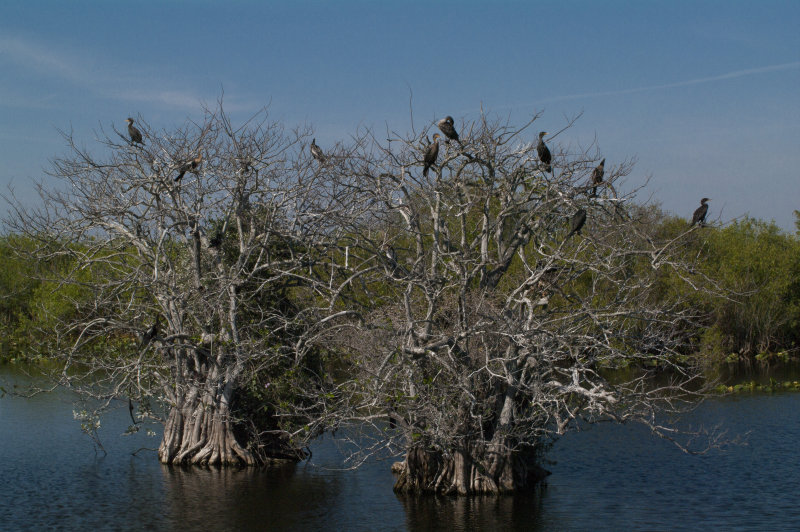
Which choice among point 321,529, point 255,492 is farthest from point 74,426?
point 321,529

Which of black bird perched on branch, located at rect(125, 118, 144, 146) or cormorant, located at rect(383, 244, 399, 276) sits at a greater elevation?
black bird perched on branch, located at rect(125, 118, 144, 146)

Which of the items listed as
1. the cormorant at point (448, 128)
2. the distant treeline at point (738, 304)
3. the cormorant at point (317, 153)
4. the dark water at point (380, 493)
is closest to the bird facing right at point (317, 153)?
the cormorant at point (317, 153)

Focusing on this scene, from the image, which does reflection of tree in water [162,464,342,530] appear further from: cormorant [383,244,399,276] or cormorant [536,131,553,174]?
cormorant [536,131,553,174]

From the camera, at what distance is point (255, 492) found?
51.4 ft

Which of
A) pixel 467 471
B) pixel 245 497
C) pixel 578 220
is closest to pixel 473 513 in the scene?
pixel 467 471

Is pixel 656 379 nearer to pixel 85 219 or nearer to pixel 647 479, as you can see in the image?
pixel 647 479

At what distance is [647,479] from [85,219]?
493 inches

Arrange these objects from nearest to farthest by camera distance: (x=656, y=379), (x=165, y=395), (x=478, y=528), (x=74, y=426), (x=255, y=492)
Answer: (x=478, y=528) < (x=255, y=492) < (x=165, y=395) < (x=74, y=426) < (x=656, y=379)

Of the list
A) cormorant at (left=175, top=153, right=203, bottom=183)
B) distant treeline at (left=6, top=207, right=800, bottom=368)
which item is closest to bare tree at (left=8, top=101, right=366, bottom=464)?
cormorant at (left=175, top=153, right=203, bottom=183)

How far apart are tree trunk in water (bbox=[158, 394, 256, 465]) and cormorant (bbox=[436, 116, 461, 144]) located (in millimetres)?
7360

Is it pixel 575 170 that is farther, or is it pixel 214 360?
pixel 214 360

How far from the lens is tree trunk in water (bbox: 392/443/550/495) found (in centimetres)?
1421

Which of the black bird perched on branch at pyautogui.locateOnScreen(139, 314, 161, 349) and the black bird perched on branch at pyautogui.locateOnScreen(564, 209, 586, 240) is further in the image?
the black bird perched on branch at pyautogui.locateOnScreen(139, 314, 161, 349)

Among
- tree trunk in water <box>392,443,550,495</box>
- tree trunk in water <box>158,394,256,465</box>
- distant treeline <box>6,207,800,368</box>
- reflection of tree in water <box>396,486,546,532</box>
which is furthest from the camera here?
distant treeline <box>6,207,800,368</box>
